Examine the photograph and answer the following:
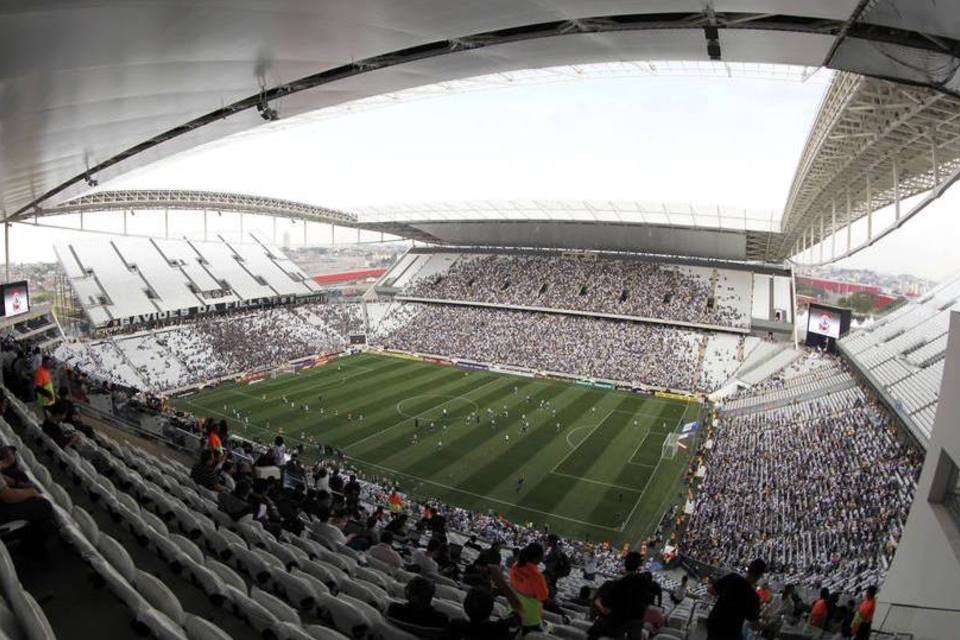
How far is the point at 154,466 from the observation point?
967 centimetres

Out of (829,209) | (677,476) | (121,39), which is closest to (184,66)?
(121,39)

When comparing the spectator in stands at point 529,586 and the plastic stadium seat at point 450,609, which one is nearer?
the spectator in stands at point 529,586

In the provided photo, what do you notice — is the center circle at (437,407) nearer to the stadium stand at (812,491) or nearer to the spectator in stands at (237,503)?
the stadium stand at (812,491)

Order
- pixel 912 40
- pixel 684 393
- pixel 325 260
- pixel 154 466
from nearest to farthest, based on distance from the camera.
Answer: pixel 912 40
pixel 154 466
pixel 684 393
pixel 325 260

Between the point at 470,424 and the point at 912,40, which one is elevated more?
the point at 912,40

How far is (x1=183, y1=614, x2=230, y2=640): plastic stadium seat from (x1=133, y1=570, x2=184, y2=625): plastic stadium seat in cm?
32

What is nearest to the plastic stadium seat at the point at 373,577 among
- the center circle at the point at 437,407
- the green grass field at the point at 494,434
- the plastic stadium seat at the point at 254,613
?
the plastic stadium seat at the point at 254,613

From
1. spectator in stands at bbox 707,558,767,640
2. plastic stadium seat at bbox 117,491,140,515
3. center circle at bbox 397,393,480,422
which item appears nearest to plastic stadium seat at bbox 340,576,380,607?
plastic stadium seat at bbox 117,491,140,515

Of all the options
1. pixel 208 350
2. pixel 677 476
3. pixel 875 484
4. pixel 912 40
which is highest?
pixel 912 40

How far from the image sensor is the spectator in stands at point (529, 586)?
4742 millimetres

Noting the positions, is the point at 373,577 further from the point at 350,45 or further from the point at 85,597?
the point at 350,45

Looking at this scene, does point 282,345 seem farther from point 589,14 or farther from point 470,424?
point 589,14

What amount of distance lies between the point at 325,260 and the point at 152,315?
41.4 meters

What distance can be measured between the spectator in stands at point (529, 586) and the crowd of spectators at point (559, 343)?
123 feet
